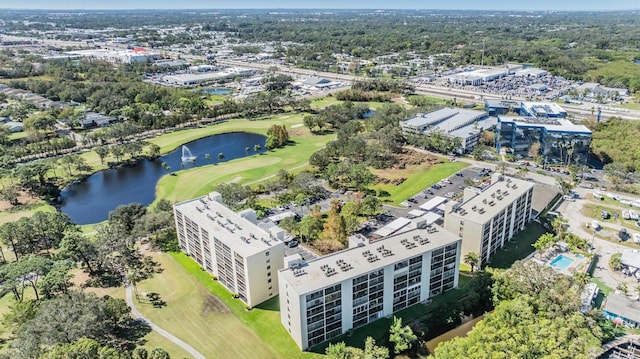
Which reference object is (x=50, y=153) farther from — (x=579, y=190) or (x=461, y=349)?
(x=579, y=190)

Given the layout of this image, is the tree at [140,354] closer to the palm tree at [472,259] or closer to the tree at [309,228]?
the tree at [309,228]

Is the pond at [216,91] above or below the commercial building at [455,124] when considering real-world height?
above

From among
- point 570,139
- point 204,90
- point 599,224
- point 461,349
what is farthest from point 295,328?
point 204,90

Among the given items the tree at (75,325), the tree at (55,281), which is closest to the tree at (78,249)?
the tree at (55,281)

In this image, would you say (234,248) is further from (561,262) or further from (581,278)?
(561,262)

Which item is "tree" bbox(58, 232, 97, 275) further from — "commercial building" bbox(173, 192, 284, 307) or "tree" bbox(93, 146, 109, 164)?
"tree" bbox(93, 146, 109, 164)

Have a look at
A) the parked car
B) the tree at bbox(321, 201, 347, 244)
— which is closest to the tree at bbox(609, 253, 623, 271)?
the parked car

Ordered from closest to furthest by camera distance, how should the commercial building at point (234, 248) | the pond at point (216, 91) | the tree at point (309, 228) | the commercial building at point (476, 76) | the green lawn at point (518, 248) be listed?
the commercial building at point (234, 248) → the green lawn at point (518, 248) → the tree at point (309, 228) → the pond at point (216, 91) → the commercial building at point (476, 76)
